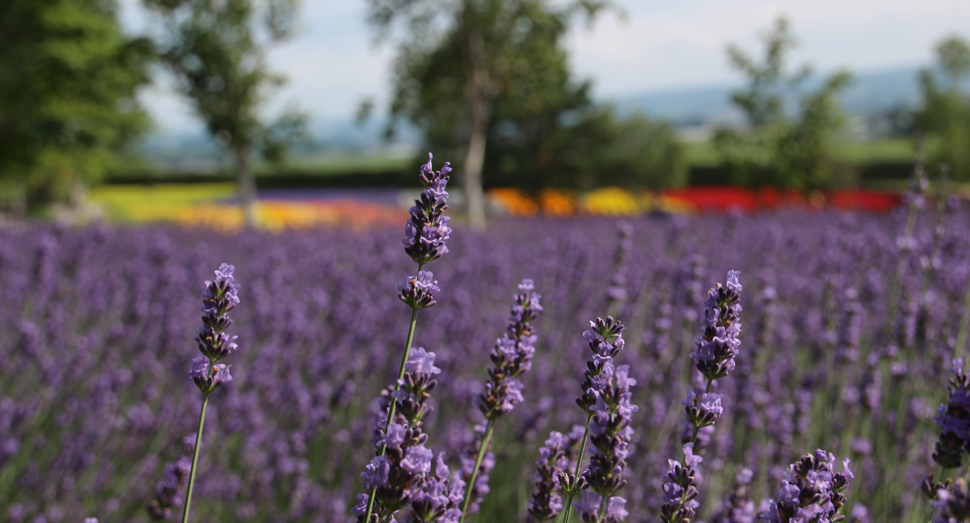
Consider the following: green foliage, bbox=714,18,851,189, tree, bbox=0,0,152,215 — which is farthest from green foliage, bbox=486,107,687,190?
tree, bbox=0,0,152,215

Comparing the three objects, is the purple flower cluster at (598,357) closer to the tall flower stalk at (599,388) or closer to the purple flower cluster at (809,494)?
the tall flower stalk at (599,388)

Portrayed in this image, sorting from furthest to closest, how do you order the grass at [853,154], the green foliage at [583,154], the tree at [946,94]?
the tree at [946,94], the green foliage at [583,154], the grass at [853,154]

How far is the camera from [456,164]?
23000 millimetres

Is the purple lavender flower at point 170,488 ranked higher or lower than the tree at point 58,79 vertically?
lower

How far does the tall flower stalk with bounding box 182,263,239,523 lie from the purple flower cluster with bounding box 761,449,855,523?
0.91 m

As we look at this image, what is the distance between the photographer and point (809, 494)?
3.88ft

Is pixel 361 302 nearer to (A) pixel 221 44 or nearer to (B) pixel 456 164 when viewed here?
(A) pixel 221 44

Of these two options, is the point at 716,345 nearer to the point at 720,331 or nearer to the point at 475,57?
the point at 720,331

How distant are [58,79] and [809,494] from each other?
1873cm

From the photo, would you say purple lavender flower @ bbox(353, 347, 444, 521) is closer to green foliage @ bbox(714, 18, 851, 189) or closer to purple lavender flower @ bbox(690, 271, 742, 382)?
purple lavender flower @ bbox(690, 271, 742, 382)

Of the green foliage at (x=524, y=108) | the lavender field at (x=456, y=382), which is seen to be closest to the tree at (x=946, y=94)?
the green foliage at (x=524, y=108)

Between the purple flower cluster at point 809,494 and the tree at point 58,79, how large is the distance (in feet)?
56.2

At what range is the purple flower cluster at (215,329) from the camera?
125cm

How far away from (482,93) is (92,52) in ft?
27.3
